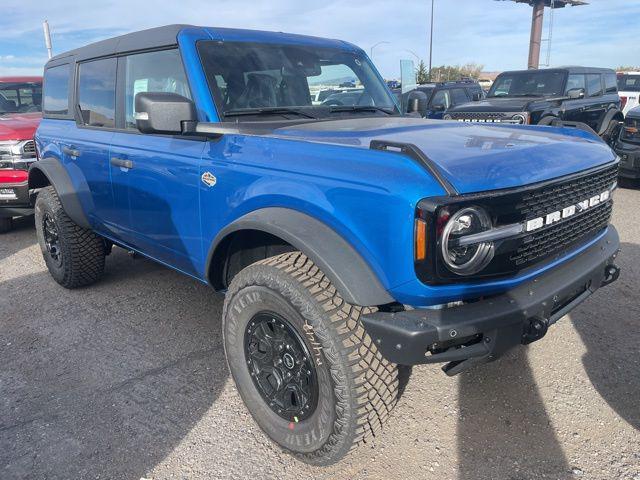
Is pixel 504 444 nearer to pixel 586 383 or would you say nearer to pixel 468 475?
pixel 468 475

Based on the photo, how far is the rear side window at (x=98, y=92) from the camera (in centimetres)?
379

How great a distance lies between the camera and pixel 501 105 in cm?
956

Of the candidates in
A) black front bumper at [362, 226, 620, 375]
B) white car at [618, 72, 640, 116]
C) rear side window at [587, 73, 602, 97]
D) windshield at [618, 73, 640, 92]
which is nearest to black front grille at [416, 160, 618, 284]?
black front bumper at [362, 226, 620, 375]

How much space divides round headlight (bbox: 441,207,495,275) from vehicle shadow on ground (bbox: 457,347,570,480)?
0.99m

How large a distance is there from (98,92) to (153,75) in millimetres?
865

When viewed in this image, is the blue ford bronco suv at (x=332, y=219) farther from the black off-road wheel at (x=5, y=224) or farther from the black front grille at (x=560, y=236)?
the black off-road wheel at (x=5, y=224)

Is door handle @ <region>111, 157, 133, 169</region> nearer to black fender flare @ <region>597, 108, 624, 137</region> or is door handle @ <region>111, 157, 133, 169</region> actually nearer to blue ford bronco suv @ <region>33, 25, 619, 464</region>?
blue ford bronco suv @ <region>33, 25, 619, 464</region>

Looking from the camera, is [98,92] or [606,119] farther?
[606,119]

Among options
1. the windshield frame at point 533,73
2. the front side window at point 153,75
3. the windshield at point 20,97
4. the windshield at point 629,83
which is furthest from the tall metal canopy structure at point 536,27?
Result: the front side window at point 153,75

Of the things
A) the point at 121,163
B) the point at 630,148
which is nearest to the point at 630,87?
the point at 630,148

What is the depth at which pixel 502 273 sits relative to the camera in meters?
2.10

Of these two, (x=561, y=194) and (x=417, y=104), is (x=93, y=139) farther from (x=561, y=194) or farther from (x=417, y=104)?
(x=561, y=194)

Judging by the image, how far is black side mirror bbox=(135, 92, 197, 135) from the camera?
264 centimetres

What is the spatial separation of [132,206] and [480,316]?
8.01 ft
